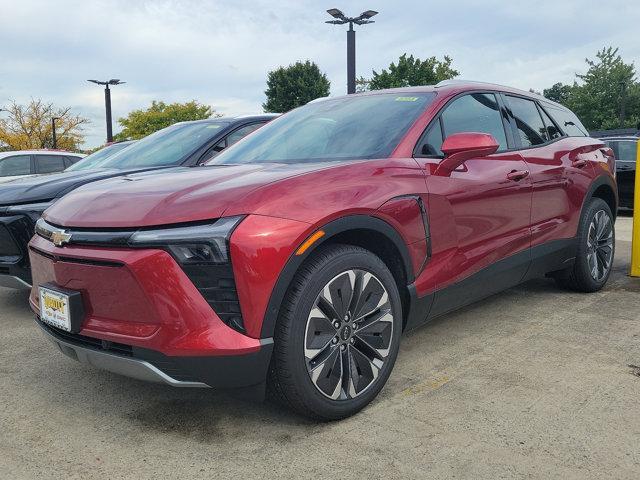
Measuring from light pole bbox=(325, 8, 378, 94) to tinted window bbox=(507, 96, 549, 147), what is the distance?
9764 millimetres

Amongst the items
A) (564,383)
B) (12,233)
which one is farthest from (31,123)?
(564,383)

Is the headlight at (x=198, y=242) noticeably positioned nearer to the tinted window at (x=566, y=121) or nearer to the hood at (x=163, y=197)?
the hood at (x=163, y=197)

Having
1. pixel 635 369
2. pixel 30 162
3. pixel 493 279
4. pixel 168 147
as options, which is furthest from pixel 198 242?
pixel 30 162

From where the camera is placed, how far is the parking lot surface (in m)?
2.23

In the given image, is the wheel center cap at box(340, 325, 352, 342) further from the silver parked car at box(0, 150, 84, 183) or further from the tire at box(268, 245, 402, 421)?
the silver parked car at box(0, 150, 84, 183)

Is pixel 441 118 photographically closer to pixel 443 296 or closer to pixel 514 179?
pixel 514 179

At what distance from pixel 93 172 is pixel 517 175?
333 centimetres

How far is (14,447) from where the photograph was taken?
2432 millimetres

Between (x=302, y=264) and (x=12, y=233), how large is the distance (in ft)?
8.83

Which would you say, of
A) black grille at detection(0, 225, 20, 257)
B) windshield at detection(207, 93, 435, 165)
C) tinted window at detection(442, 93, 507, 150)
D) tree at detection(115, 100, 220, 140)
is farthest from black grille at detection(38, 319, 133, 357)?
tree at detection(115, 100, 220, 140)

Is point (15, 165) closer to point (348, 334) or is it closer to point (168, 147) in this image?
point (168, 147)

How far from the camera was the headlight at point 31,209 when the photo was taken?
4.11 meters

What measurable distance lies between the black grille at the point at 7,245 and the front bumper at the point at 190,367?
222 centimetres

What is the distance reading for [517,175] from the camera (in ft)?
11.9
